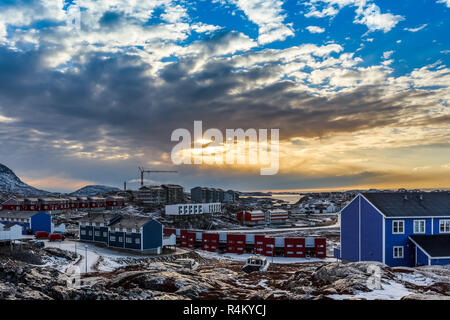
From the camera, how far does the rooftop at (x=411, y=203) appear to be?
37.8 meters

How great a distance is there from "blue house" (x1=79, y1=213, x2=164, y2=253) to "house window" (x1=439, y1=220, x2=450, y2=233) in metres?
40.9

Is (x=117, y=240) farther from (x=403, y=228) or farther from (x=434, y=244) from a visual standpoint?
(x=434, y=244)

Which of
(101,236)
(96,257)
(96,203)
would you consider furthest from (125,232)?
(96,203)

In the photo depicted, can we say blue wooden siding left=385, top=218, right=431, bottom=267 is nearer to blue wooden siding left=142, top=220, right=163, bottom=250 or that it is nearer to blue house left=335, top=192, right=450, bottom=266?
blue house left=335, top=192, right=450, bottom=266

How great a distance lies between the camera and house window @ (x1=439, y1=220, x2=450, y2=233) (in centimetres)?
3797

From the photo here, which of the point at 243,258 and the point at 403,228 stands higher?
the point at 403,228

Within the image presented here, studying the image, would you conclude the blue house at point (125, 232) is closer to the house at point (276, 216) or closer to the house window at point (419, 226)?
the house window at point (419, 226)

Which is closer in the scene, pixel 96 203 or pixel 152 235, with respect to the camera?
pixel 152 235

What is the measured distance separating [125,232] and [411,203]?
4297 cm

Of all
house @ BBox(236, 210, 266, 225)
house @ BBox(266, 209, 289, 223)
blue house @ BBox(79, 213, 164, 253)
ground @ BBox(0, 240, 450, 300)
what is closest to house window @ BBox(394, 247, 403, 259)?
ground @ BBox(0, 240, 450, 300)

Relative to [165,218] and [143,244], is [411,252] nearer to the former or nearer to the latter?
[143,244]

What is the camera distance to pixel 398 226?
37156mm

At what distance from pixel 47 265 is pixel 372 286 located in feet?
116

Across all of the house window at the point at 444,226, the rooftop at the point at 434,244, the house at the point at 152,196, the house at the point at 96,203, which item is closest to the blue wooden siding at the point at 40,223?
the rooftop at the point at 434,244
